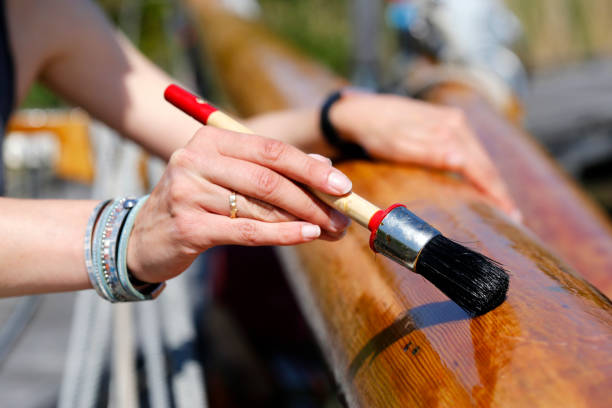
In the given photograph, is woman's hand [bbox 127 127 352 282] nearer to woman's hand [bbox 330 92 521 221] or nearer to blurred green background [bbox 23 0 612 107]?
woman's hand [bbox 330 92 521 221]

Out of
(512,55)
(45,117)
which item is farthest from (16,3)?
(45,117)

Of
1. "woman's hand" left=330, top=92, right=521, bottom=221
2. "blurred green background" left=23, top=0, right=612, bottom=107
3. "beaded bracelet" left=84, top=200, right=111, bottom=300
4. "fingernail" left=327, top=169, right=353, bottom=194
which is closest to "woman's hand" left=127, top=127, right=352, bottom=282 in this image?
"fingernail" left=327, top=169, right=353, bottom=194

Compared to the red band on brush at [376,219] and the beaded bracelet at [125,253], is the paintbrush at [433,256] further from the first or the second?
the beaded bracelet at [125,253]

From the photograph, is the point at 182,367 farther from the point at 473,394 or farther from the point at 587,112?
the point at 587,112

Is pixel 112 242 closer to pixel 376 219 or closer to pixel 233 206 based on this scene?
pixel 233 206

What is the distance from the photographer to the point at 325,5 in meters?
6.79

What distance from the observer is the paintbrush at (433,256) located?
1.55ft

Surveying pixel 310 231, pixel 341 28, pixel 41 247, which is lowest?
pixel 341 28

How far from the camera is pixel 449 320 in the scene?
488mm

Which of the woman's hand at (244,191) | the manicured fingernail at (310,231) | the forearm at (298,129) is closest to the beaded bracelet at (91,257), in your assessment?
the woman's hand at (244,191)

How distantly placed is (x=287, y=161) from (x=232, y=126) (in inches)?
3.3

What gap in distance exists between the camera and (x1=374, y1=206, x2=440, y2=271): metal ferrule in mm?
483

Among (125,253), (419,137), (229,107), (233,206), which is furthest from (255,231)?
(229,107)

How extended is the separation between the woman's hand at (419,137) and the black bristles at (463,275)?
0.33 m
